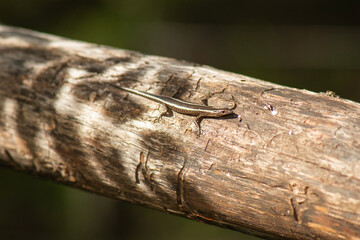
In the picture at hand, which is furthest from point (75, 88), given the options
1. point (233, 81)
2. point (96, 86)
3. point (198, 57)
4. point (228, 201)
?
point (198, 57)

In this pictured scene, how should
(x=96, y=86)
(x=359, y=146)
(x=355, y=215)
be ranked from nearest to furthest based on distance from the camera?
(x=355, y=215) → (x=359, y=146) → (x=96, y=86)

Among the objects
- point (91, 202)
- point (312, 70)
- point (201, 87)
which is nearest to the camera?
point (201, 87)

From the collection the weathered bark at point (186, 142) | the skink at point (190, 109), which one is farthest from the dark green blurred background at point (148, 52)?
the skink at point (190, 109)

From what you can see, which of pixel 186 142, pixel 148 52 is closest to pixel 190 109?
pixel 186 142

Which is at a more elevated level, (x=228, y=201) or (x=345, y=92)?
(x=345, y=92)

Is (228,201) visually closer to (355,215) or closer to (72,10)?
(355,215)

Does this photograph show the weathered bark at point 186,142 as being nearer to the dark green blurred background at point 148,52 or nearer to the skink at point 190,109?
the skink at point 190,109

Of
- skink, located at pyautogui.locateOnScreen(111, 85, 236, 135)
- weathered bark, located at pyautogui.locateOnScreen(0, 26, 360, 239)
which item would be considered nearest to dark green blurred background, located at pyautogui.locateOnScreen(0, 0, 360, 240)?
weathered bark, located at pyautogui.locateOnScreen(0, 26, 360, 239)

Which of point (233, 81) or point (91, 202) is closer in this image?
point (233, 81)
